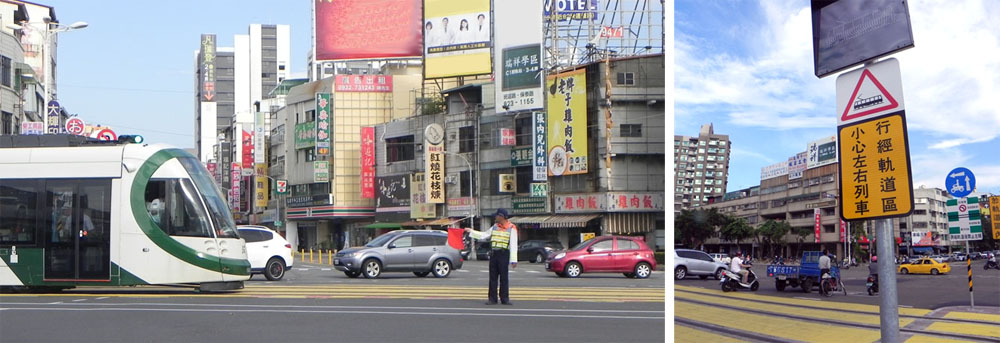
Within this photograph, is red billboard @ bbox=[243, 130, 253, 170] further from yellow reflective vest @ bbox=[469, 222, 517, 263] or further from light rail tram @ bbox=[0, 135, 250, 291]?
yellow reflective vest @ bbox=[469, 222, 517, 263]

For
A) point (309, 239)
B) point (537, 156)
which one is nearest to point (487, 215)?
point (537, 156)

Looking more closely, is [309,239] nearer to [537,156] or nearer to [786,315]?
[537,156]

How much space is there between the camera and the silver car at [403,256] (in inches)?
760

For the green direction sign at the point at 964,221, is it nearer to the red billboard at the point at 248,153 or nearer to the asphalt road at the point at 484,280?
the asphalt road at the point at 484,280

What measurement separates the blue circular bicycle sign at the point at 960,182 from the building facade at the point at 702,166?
812 mm

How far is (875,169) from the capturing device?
300cm

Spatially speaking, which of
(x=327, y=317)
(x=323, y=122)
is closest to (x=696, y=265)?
(x=327, y=317)

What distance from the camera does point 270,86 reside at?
98.9 m

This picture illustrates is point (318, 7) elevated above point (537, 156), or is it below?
above

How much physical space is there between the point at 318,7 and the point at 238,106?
172ft

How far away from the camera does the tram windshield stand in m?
12.9

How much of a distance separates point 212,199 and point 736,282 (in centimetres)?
1027

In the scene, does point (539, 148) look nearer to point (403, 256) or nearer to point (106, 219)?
point (403, 256)

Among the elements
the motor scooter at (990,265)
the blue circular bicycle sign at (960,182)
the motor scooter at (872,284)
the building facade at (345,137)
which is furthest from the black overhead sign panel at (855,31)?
the building facade at (345,137)
